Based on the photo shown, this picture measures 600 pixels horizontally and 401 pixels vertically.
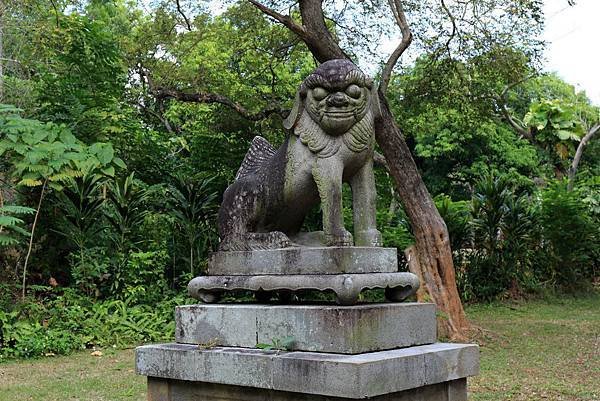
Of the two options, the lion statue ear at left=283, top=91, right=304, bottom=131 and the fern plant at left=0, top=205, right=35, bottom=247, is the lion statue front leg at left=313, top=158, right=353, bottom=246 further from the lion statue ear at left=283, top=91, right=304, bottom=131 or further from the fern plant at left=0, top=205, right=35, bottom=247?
the fern plant at left=0, top=205, right=35, bottom=247

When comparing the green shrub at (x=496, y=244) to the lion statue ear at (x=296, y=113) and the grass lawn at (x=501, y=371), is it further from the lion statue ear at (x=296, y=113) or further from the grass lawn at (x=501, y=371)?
the lion statue ear at (x=296, y=113)

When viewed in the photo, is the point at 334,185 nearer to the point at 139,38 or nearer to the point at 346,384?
the point at 346,384

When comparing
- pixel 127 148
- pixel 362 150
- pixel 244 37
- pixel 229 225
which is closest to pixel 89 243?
pixel 127 148

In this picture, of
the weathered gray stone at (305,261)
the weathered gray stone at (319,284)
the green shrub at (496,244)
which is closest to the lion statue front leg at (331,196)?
the weathered gray stone at (305,261)

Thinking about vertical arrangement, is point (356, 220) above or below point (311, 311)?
above

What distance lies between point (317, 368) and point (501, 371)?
209 inches

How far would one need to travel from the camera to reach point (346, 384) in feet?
12.9

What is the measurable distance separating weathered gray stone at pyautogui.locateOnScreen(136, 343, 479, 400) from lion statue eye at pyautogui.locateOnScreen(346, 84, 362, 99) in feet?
5.02

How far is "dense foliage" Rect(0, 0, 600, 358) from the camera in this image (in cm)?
1066

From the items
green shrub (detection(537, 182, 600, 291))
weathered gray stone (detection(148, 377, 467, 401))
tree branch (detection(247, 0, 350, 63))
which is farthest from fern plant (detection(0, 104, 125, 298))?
green shrub (detection(537, 182, 600, 291))

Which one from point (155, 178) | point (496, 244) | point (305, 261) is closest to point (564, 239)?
point (496, 244)

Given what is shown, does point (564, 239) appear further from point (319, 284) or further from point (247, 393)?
point (247, 393)

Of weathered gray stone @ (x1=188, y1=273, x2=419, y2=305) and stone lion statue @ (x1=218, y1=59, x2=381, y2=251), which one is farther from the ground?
stone lion statue @ (x1=218, y1=59, x2=381, y2=251)

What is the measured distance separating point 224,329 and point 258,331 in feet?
0.92
